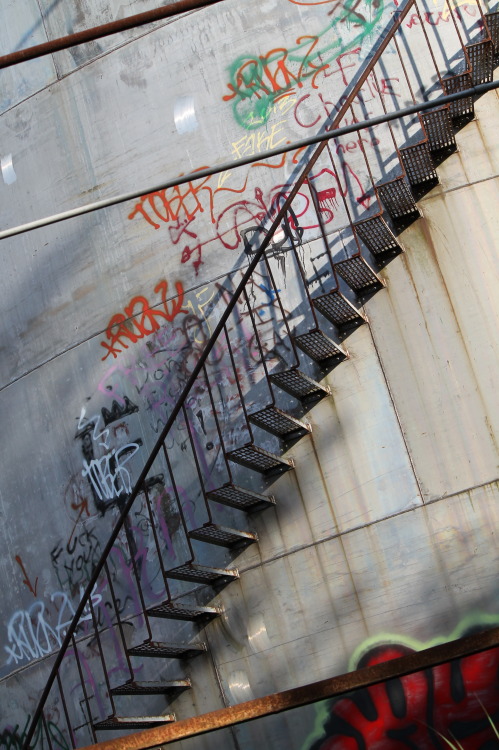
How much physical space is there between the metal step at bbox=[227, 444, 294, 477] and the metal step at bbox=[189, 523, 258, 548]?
53 cm

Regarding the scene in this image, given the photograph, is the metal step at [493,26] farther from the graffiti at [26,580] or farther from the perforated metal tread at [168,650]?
the graffiti at [26,580]

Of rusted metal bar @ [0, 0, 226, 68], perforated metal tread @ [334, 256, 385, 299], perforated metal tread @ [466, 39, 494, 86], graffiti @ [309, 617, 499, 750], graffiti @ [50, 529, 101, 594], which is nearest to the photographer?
rusted metal bar @ [0, 0, 226, 68]

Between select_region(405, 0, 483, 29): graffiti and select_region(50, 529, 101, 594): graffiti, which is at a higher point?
select_region(405, 0, 483, 29): graffiti

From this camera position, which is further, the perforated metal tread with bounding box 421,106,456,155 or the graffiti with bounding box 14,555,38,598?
the graffiti with bounding box 14,555,38,598

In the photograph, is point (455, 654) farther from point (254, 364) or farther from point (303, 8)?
point (303, 8)

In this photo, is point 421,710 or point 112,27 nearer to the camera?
point 112,27

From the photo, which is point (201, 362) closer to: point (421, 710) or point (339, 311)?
point (339, 311)

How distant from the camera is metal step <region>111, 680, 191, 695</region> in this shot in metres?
7.64

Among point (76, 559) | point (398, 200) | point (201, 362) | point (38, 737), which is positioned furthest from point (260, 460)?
point (38, 737)

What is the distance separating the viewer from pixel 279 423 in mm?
7969

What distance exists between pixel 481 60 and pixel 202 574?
4.76 metres

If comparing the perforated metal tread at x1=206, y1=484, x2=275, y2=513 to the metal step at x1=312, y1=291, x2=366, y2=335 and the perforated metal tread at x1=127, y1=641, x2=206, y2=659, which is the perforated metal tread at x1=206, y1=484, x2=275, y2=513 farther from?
the metal step at x1=312, y1=291, x2=366, y2=335

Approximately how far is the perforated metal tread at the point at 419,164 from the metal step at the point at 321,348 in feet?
5.11

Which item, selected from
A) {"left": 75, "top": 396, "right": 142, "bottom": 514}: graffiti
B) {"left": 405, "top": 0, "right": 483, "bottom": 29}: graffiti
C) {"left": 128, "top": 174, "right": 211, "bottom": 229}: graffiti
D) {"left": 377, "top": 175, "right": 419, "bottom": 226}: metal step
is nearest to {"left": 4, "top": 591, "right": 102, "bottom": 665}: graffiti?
{"left": 75, "top": 396, "right": 142, "bottom": 514}: graffiti
